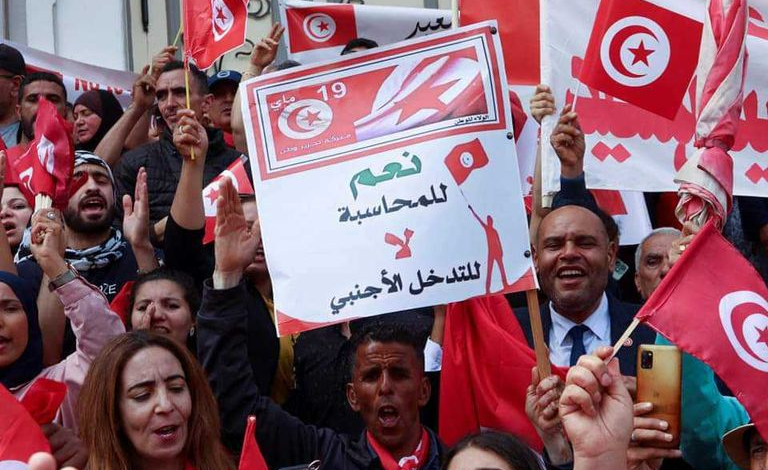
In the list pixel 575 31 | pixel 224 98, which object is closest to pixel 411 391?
pixel 575 31

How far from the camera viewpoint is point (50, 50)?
11508mm

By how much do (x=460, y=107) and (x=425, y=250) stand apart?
22.4 inches

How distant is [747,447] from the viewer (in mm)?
4676

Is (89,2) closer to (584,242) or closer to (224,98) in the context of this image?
(224,98)

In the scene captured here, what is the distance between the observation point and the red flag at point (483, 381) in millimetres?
5492

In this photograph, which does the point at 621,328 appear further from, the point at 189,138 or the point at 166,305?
the point at 189,138

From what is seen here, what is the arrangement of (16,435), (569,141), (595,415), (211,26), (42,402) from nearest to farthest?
(595,415), (16,435), (42,402), (569,141), (211,26)

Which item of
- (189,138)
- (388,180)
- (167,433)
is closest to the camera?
(167,433)

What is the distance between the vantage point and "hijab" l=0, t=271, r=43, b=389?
17.5ft

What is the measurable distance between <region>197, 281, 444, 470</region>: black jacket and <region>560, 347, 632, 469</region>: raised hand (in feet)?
4.84

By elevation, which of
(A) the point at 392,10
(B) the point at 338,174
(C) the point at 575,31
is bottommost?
Answer: (B) the point at 338,174

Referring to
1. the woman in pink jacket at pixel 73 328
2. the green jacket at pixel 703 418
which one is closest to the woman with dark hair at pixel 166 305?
the woman in pink jacket at pixel 73 328

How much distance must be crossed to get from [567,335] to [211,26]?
8.03 ft

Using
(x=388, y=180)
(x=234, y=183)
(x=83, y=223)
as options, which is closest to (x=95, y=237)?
(x=83, y=223)
